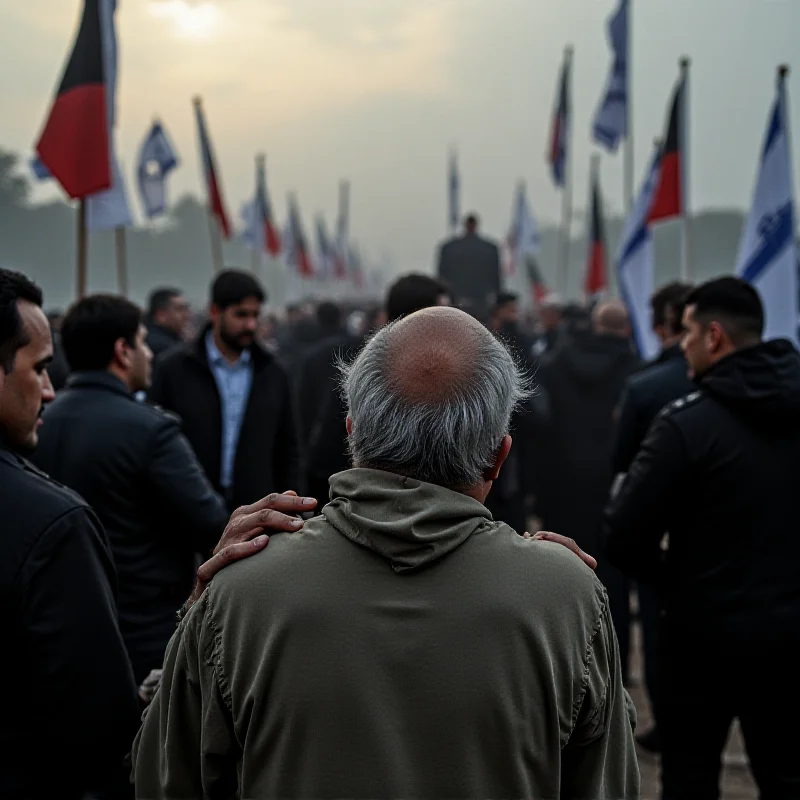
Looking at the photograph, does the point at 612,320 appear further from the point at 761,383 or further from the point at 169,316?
the point at 169,316

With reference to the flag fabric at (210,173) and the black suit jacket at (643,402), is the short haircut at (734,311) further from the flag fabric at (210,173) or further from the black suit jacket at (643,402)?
the flag fabric at (210,173)

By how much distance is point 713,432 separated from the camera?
323 centimetres

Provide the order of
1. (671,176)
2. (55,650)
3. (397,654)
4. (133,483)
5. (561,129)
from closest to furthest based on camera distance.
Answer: (397,654) < (55,650) < (133,483) < (671,176) < (561,129)

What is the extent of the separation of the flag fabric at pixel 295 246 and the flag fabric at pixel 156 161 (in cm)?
1184

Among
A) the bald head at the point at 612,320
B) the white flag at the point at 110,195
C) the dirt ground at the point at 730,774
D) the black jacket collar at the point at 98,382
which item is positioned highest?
the white flag at the point at 110,195

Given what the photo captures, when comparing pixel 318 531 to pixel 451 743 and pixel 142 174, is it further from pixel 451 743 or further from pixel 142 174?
pixel 142 174

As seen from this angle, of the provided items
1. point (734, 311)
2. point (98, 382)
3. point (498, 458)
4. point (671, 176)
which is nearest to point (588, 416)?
point (734, 311)

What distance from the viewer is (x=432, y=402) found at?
5.06 ft

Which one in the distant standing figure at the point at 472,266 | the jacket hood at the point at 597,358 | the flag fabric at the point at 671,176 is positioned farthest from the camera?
the distant standing figure at the point at 472,266

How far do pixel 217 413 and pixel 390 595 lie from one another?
3.70 m

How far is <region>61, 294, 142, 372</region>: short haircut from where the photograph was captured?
134 inches

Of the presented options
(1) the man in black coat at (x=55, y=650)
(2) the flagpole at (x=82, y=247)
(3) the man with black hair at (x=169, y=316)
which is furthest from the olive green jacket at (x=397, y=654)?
(3) the man with black hair at (x=169, y=316)

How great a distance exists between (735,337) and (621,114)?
10086 mm

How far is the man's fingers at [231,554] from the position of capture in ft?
4.99
